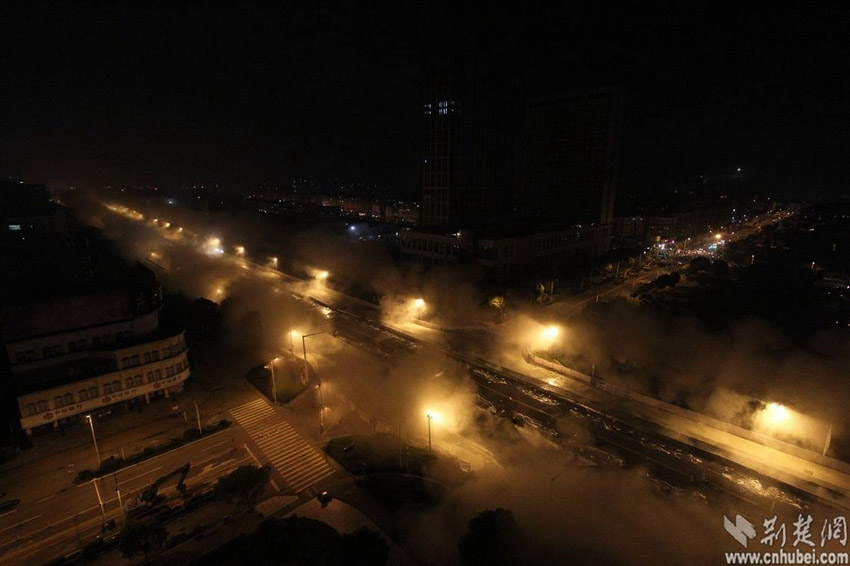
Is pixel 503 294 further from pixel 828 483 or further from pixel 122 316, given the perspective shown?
pixel 122 316

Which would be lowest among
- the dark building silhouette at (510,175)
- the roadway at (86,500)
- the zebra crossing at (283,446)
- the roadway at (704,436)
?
the roadway at (86,500)

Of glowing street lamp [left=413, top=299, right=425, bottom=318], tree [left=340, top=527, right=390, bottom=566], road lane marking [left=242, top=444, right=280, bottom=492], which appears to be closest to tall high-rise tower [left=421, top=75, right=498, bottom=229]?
glowing street lamp [left=413, top=299, right=425, bottom=318]

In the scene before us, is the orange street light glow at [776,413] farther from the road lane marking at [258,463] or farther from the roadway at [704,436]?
the road lane marking at [258,463]
